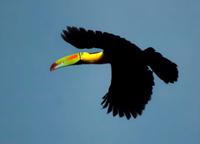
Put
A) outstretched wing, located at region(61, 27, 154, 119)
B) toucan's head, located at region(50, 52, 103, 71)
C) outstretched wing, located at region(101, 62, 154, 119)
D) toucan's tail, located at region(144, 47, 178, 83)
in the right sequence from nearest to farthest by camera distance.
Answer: outstretched wing, located at region(61, 27, 154, 119)
toucan's tail, located at region(144, 47, 178, 83)
outstretched wing, located at region(101, 62, 154, 119)
toucan's head, located at region(50, 52, 103, 71)

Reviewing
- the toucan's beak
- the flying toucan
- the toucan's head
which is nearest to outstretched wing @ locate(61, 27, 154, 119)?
the flying toucan

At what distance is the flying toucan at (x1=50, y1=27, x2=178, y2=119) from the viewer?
19.9 metres

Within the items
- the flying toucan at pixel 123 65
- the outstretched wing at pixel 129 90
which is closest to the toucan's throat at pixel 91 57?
the flying toucan at pixel 123 65

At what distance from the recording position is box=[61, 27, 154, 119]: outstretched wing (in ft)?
64.9

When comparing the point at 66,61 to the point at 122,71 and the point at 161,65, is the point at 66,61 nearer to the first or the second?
the point at 122,71

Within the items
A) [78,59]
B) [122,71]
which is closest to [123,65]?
[122,71]

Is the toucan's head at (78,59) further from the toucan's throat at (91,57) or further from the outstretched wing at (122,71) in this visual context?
the outstretched wing at (122,71)

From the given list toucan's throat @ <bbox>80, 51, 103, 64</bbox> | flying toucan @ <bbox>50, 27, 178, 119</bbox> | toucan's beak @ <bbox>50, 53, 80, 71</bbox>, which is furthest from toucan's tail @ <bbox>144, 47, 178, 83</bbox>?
toucan's beak @ <bbox>50, 53, 80, 71</bbox>

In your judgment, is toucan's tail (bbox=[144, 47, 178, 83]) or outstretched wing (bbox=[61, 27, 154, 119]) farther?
toucan's tail (bbox=[144, 47, 178, 83])

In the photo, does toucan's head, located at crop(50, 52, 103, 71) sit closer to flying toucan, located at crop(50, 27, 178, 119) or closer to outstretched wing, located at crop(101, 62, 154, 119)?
flying toucan, located at crop(50, 27, 178, 119)

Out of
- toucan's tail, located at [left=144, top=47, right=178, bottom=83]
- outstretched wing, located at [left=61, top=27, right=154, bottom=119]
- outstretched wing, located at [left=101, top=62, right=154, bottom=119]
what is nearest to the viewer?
outstretched wing, located at [left=61, top=27, right=154, bottom=119]

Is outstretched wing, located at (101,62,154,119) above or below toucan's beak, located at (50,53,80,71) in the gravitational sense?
below

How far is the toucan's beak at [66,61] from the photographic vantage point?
69.2 ft

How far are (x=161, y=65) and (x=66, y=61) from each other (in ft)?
9.90
